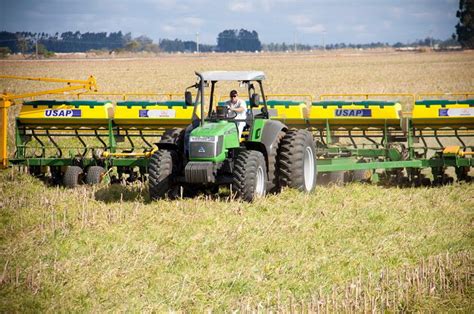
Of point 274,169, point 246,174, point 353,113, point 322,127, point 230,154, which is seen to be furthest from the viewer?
point 322,127

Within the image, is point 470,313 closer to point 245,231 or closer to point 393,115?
point 245,231

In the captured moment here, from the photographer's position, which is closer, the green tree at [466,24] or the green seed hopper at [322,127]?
the green seed hopper at [322,127]

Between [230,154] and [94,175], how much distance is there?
10.3ft

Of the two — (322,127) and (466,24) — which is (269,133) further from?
(466,24)

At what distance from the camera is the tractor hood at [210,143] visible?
11.8m

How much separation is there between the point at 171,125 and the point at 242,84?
3.45 metres

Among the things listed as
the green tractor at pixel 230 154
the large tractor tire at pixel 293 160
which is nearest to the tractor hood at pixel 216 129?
the green tractor at pixel 230 154

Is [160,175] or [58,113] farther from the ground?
[58,113]

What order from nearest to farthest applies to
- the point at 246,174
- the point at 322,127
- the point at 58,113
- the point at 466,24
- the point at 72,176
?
the point at 246,174, the point at 72,176, the point at 58,113, the point at 322,127, the point at 466,24

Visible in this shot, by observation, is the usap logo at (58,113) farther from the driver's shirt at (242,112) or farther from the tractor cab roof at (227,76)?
the driver's shirt at (242,112)

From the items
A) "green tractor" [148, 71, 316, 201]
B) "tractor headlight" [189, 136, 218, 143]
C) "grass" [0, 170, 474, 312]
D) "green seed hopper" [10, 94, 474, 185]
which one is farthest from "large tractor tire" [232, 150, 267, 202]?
"green seed hopper" [10, 94, 474, 185]

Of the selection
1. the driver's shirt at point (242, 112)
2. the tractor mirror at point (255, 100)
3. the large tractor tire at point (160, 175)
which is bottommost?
the large tractor tire at point (160, 175)

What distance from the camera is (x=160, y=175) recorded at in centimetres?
1191

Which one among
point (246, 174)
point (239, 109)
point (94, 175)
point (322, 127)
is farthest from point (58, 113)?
point (246, 174)
